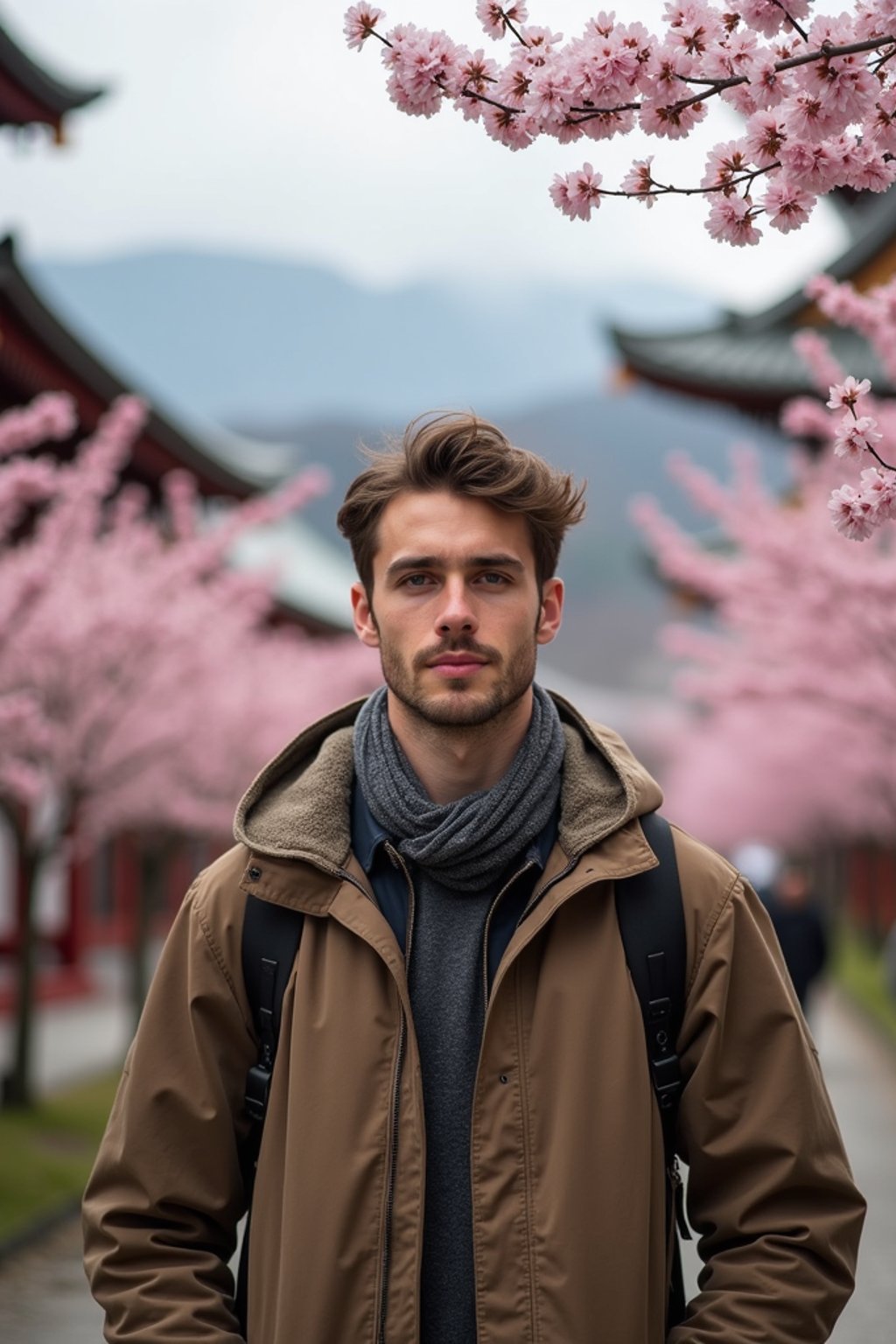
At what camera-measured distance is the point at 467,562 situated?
2.64 m

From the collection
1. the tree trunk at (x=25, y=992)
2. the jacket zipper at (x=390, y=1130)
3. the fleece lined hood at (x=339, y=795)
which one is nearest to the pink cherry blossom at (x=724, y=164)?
the fleece lined hood at (x=339, y=795)

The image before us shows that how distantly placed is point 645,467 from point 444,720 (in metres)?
197

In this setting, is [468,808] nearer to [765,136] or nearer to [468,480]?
[468,480]

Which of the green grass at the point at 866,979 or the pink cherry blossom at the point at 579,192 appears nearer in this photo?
the pink cherry blossom at the point at 579,192

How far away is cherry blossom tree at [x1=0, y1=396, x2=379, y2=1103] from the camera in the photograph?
9297mm

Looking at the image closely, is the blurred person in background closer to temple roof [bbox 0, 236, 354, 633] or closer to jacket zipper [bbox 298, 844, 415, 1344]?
temple roof [bbox 0, 236, 354, 633]

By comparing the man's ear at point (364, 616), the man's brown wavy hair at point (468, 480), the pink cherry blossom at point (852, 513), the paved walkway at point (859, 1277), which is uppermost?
the pink cherry blossom at point (852, 513)

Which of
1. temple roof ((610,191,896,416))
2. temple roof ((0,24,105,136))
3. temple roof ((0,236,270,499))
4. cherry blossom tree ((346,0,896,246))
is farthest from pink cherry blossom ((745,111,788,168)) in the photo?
temple roof ((610,191,896,416))

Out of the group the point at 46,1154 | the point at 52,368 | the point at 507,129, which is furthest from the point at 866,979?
the point at 507,129

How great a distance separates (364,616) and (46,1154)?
808cm

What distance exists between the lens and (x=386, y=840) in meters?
2.62

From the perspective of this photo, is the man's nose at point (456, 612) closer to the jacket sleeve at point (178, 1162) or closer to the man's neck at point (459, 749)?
the man's neck at point (459, 749)

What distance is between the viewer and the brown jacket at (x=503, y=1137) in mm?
2391

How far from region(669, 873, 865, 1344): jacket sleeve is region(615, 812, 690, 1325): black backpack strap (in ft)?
0.07
